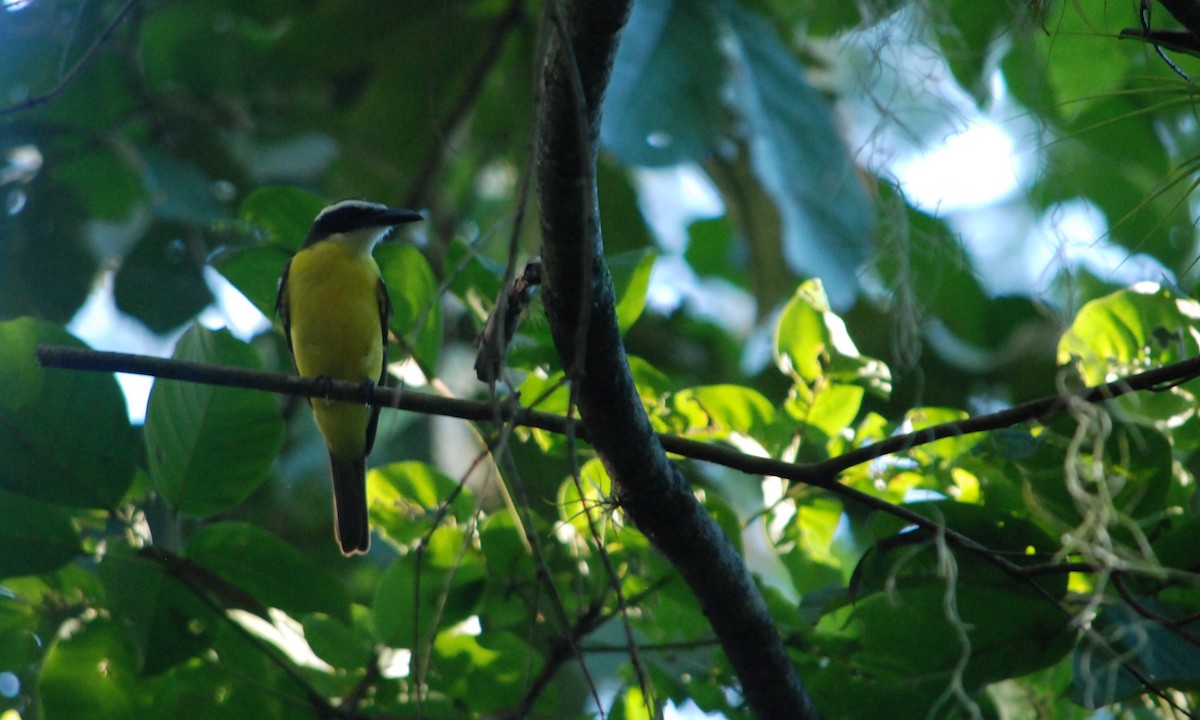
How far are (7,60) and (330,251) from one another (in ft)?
6.15

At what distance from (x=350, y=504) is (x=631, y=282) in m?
1.98

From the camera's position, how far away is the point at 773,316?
14.6 ft

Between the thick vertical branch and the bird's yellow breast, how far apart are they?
203cm

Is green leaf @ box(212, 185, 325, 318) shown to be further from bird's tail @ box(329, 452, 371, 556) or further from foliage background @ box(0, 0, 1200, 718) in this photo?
bird's tail @ box(329, 452, 371, 556)

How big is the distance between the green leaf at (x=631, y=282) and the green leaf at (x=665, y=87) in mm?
1263

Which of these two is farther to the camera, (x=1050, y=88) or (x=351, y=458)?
(x=351, y=458)

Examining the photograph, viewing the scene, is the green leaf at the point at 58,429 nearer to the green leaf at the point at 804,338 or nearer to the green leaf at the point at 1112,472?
the green leaf at the point at 804,338

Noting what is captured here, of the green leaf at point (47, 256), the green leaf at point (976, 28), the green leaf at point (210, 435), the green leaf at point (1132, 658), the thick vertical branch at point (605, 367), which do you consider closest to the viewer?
the thick vertical branch at point (605, 367)

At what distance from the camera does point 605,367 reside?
1672mm

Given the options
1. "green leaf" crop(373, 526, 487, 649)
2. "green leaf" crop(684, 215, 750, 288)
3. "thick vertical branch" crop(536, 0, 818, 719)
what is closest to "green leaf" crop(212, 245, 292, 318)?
"green leaf" crop(373, 526, 487, 649)

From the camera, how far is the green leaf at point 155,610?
2.21 metres

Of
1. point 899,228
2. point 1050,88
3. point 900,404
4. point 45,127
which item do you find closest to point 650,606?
point 899,228

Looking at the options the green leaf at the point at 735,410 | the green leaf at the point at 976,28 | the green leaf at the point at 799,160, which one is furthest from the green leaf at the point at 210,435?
the green leaf at the point at 976,28

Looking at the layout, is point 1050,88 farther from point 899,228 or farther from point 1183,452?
point 899,228
